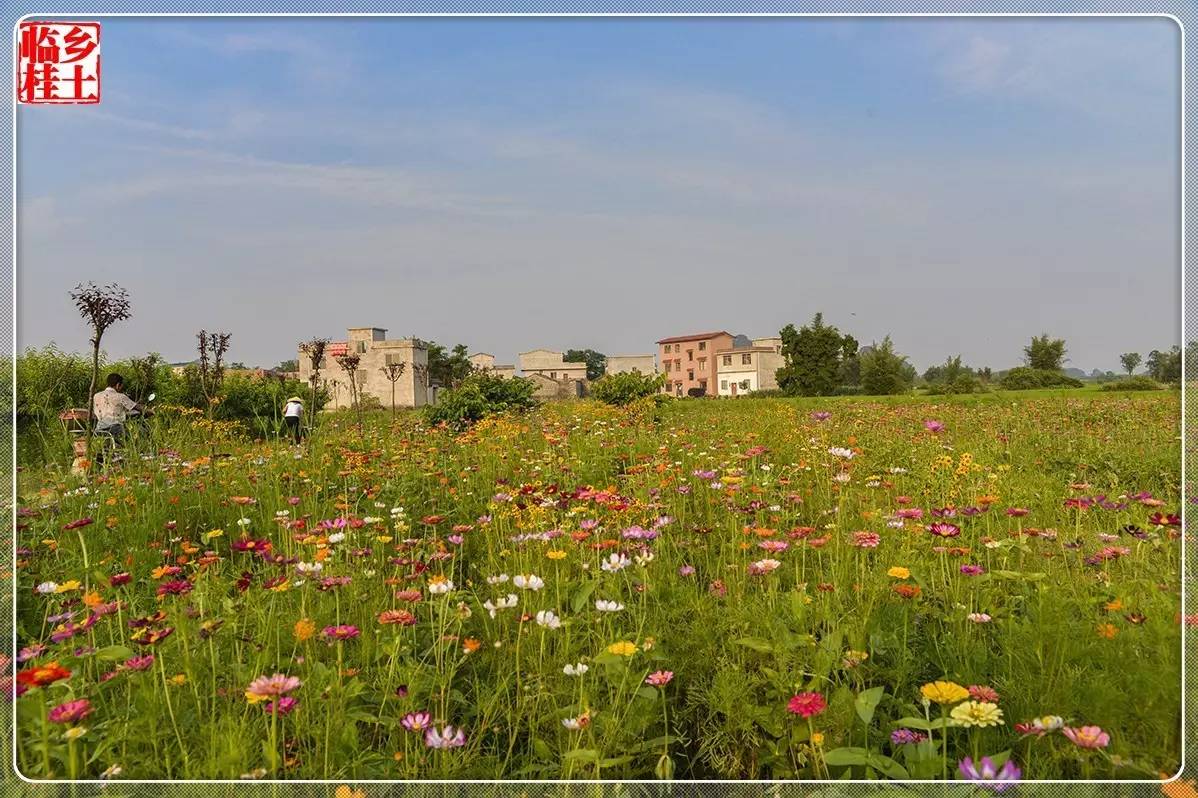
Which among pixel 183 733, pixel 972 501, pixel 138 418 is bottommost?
pixel 183 733

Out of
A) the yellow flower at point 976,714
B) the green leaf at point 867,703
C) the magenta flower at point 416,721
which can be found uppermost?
the yellow flower at point 976,714

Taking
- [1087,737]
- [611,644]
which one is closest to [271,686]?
[611,644]

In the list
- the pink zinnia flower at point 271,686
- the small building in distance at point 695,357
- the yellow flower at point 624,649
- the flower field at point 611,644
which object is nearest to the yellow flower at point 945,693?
the flower field at point 611,644

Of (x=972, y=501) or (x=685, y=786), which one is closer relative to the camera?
(x=685, y=786)

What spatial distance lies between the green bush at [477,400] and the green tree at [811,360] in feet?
11.0

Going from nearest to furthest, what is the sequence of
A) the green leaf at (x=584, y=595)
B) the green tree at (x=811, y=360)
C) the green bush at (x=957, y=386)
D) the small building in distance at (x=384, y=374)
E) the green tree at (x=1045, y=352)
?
the green leaf at (x=584, y=595) → the green tree at (x=1045, y=352) → the green tree at (x=811, y=360) → the green bush at (x=957, y=386) → the small building in distance at (x=384, y=374)

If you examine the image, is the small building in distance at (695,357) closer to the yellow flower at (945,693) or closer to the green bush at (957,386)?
the green bush at (957,386)

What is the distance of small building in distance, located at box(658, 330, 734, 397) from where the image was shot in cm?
844

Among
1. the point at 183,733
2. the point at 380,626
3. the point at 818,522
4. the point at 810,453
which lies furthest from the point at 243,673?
the point at 810,453

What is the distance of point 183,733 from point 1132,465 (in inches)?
189

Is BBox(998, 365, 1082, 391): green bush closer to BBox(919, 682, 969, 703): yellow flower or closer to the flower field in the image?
the flower field

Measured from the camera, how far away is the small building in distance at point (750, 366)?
8.61m

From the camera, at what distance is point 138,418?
500 centimetres

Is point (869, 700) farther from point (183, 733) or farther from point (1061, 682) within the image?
point (183, 733)
